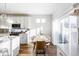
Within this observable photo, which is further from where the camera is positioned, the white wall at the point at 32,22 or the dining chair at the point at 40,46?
the dining chair at the point at 40,46

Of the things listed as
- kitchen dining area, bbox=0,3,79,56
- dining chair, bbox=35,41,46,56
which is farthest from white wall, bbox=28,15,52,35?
dining chair, bbox=35,41,46,56

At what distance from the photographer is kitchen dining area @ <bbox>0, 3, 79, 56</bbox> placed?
5.68 ft

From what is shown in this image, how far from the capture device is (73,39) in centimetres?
192

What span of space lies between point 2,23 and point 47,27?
0.73 metres

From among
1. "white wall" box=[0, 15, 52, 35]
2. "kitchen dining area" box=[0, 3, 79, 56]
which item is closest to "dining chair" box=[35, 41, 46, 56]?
"kitchen dining area" box=[0, 3, 79, 56]

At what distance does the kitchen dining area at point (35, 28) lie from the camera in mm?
1731

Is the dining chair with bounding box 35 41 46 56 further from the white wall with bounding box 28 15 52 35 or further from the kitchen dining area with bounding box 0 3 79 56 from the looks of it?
the white wall with bounding box 28 15 52 35

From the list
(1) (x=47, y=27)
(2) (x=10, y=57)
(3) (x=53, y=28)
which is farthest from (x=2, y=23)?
(3) (x=53, y=28)

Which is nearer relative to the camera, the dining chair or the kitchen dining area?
the kitchen dining area

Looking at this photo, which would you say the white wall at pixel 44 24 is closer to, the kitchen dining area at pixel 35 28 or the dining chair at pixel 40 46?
the kitchen dining area at pixel 35 28

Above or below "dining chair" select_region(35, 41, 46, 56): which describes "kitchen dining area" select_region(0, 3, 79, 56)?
above

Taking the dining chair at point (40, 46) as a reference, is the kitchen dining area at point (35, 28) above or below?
above

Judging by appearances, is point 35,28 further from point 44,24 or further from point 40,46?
point 40,46

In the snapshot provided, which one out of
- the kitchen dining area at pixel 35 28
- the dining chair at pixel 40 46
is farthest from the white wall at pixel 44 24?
the dining chair at pixel 40 46
